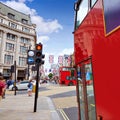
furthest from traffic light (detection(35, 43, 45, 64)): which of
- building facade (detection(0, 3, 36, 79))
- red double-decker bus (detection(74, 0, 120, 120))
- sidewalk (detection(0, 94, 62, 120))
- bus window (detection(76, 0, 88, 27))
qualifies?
building facade (detection(0, 3, 36, 79))

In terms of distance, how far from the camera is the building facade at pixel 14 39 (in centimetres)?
5756

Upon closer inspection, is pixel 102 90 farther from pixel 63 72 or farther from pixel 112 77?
pixel 63 72

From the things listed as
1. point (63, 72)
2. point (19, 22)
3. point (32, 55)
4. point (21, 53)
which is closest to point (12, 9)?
point (19, 22)

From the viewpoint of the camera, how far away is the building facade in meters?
57.6

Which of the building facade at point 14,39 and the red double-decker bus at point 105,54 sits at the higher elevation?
the building facade at point 14,39

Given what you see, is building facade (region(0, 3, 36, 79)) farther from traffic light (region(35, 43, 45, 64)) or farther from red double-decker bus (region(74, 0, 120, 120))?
red double-decker bus (region(74, 0, 120, 120))

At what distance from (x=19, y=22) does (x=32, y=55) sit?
55.0 metres

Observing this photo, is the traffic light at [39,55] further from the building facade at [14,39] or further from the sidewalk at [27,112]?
the building facade at [14,39]

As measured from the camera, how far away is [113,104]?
2.83 meters

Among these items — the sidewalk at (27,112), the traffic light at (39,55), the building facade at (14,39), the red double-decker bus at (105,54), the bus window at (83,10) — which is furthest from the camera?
the building facade at (14,39)

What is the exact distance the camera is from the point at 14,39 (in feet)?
206

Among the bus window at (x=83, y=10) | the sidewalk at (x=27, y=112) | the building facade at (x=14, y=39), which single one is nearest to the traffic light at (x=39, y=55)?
the sidewalk at (x=27, y=112)

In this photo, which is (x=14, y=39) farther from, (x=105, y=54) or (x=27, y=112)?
(x=105, y=54)

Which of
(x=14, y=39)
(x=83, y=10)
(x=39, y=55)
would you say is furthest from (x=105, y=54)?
(x=14, y=39)
